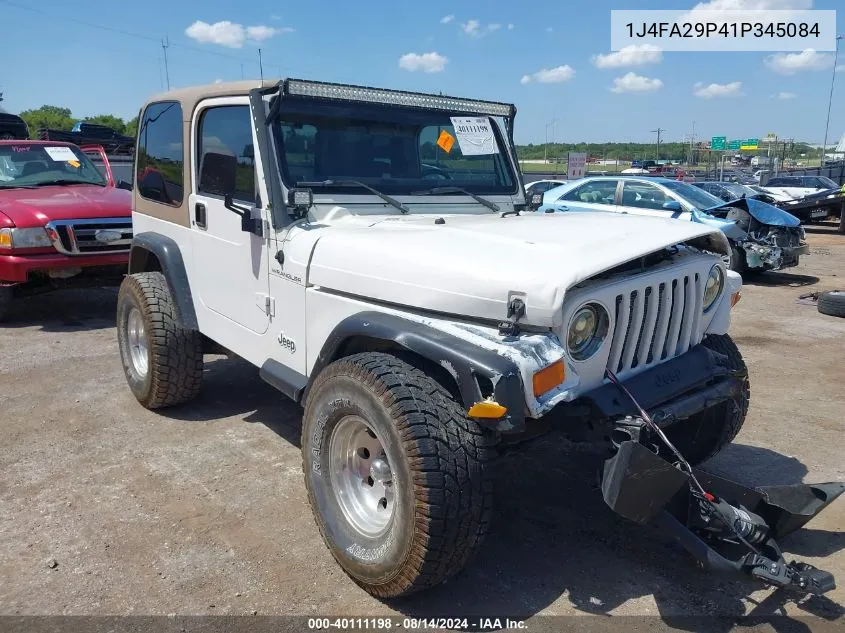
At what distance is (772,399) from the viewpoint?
5.55 metres

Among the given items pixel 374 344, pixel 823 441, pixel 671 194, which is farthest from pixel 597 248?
pixel 671 194

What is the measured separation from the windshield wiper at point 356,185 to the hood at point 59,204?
4.77 m

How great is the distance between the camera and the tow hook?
8.34ft

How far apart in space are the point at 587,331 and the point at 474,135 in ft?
6.49

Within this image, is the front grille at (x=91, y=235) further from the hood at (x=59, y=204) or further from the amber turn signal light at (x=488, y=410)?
the amber turn signal light at (x=488, y=410)

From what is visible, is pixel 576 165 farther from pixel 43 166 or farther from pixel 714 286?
pixel 714 286

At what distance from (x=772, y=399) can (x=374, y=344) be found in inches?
152

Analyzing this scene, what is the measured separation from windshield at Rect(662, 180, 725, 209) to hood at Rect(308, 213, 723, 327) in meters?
8.33

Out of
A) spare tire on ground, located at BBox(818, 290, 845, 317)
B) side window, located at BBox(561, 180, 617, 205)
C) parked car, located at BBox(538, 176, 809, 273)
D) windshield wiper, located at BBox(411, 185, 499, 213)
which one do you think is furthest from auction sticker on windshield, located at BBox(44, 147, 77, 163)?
spare tire on ground, located at BBox(818, 290, 845, 317)

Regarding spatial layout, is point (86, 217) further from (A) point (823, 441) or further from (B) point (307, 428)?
(A) point (823, 441)

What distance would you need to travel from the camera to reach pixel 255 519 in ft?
11.9

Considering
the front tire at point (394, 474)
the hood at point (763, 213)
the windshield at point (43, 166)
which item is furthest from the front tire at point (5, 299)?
the hood at point (763, 213)

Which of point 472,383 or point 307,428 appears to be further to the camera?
point 307,428

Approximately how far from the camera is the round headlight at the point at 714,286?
3.55 m
